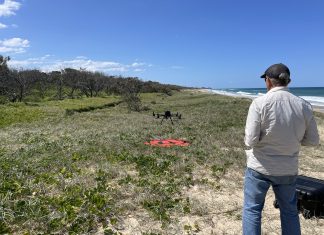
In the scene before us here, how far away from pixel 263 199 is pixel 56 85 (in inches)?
2047

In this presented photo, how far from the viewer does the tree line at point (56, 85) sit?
37.2m

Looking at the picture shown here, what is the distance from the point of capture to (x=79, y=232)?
4.60 metres

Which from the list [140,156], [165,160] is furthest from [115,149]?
[165,160]

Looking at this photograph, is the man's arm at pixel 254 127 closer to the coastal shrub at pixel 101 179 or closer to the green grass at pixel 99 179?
the green grass at pixel 99 179

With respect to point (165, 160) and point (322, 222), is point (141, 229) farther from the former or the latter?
point (165, 160)

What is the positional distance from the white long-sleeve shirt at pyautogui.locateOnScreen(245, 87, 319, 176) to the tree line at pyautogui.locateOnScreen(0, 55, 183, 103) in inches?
1080

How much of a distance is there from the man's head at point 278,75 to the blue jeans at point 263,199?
96 centimetres

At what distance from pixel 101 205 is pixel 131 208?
0.51 meters

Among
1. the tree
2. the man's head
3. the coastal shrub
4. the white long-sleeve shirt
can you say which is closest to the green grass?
the coastal shrub

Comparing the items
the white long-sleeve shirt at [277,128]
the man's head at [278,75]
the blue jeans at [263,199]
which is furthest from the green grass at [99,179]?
the man's head at [278,75]

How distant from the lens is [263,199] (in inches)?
148

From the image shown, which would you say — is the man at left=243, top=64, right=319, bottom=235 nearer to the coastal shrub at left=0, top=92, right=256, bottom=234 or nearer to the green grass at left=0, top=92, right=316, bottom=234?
the green grass at left=0, top=92, right=316, bottom=234

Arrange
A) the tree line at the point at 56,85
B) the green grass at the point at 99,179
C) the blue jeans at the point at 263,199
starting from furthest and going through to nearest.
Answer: the tree line at the point at 56,85, the green grass at the point at 99,179, the blue jeans at the point at 263,199

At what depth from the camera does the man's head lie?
357cm
